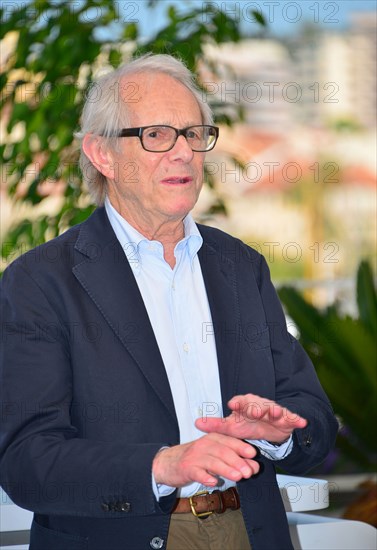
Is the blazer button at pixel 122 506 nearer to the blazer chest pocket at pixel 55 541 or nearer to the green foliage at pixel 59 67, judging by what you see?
the blazer chest pocket at pixel 55 541

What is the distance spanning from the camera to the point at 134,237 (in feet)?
6.15

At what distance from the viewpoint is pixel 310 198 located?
2514cm

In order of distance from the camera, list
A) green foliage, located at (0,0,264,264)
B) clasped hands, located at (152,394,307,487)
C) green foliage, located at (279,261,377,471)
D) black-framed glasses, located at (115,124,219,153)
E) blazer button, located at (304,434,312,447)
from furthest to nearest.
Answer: green foliage, located at (279,261,377,471), green foliage, located at (0,0,264,264), black-framed glasses, located at (115,124,219,153), blazer button, located at (304,434,312,447), clasped hands, located at (152,394,307,487)

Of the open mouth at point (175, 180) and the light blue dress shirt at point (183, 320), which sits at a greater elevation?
the open mouth at point (175, 180)

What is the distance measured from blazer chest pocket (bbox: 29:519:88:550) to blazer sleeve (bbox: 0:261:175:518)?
0.31 feet

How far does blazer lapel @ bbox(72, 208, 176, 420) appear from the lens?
170 cm

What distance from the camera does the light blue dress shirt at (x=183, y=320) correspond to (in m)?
1.73

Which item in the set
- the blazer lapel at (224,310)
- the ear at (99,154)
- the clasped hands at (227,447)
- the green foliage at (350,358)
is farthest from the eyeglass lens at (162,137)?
the green foliage at (350,358)

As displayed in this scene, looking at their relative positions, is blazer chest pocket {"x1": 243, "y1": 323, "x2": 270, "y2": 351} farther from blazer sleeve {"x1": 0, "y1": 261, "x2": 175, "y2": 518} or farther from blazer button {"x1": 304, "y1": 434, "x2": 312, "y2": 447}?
blazer sleeve {"x1": 0, "y1": 261, "x2": 175, "y2": 518}

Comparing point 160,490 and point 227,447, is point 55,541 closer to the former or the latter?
point 160,490

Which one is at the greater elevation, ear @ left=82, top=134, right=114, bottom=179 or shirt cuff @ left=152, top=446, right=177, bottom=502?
ear @ left=82, top=134, right=114, bottom=179

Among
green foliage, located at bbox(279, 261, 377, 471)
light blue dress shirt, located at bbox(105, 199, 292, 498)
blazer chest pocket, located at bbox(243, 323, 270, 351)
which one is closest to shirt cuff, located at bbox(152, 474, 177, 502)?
light blue dress shirt, located at bbox(105, 199, 292, 498)

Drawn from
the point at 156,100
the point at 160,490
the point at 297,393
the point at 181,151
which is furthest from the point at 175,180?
the point at 160,490

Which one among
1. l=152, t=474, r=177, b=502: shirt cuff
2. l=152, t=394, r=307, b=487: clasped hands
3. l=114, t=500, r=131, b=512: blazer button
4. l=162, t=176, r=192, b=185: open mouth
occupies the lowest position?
l=114, t=500, r=131, b=512: blazer button
